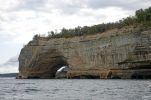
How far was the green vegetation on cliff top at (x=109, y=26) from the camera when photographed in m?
107

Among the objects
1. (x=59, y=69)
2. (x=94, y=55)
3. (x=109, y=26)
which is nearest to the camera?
(x=94, y=55)

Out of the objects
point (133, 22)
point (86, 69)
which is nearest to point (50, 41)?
point (86, 69)

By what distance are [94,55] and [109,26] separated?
11.0 metres

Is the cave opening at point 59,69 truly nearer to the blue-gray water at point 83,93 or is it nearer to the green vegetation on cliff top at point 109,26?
the green vegetation on cliff top at point 109,26

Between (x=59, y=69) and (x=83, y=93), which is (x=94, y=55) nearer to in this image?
(x=59, y=69)

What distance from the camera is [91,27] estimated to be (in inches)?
4929

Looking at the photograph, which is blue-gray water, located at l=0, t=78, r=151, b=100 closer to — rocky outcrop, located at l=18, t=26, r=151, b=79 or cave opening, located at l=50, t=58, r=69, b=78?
rocky outcrop, located at l=18, t=26, r=151, b=79

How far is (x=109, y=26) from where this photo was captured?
387 ft

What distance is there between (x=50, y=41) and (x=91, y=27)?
1188 cm

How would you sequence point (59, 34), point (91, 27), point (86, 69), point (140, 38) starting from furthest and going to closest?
point (59, 34) → point (91, 27) → point (86, 69) → point (140, 38)

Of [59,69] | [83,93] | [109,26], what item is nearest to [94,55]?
[109,26]

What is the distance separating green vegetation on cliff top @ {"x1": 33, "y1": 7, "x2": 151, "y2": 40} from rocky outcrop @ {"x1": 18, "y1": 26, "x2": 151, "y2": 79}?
13.6 ft

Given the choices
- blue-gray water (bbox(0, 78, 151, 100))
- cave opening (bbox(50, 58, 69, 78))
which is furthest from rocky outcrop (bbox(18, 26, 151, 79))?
blue-gray water (bbox(0, 78, 151, 100))

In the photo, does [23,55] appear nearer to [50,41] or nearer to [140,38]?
→ [50,41]
